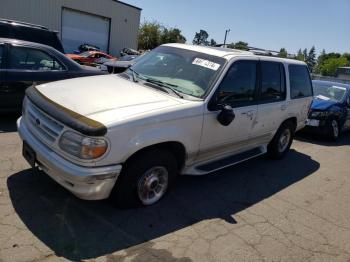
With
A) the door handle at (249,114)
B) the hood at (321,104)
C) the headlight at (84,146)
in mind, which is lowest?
the hood at (321,104)

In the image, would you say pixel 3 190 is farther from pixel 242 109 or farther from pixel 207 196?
pixel 242 109

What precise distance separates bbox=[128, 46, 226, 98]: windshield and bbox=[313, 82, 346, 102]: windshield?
19.7 feet

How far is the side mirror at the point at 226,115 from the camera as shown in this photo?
445 centimetres

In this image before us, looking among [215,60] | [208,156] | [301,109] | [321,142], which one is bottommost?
[321,142]

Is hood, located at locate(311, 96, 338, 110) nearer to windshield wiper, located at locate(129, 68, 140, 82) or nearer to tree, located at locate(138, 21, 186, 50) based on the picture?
windshield wiper, located at locate(129, 68, 140, 82)

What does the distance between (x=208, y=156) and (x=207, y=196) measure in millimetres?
532

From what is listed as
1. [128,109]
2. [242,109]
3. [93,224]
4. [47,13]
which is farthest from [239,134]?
[47,13]

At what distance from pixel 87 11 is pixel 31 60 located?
2652cm

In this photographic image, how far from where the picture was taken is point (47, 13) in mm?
28797

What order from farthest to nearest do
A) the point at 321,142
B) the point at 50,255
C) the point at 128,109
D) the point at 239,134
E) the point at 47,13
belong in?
the point at 47,13 < the point at 321,142 < the point at 239,134 < the point at 128,109 < the point at 50,255

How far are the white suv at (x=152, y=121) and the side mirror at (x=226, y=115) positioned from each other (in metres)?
0.01

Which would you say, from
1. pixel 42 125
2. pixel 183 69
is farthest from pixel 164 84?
pixel 42 125

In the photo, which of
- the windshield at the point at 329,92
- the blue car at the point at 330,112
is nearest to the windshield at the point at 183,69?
the blue car at the point at 330,112

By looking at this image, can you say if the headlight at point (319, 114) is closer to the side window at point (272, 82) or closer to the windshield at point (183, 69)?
the side window at point (272, 82)
